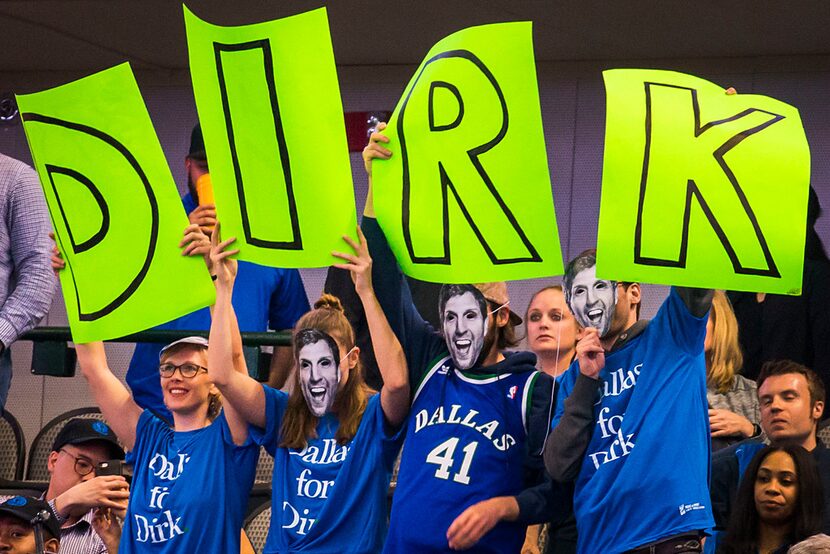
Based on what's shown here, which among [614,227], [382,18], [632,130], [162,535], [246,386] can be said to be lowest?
[162,535]

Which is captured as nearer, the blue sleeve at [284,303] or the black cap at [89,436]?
the black cap at [89,436]

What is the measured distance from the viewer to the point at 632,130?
3.26 metres

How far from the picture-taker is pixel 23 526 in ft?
13.6

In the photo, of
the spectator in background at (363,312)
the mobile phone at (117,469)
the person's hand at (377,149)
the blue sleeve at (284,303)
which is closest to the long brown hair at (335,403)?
the person's hand at (377,149)

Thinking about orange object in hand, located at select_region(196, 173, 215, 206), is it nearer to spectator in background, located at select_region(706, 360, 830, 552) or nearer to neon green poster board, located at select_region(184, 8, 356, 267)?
neon green poster board, located at select_region(184, 8, 356, 267)

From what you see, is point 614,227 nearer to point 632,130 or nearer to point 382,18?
point 632,130

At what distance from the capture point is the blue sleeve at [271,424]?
12.6 feet

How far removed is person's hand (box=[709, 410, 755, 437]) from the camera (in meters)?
4.23

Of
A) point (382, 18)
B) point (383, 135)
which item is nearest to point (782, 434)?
point (383, 135)

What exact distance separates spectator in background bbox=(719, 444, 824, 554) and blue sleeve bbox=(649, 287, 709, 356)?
2.11 ft

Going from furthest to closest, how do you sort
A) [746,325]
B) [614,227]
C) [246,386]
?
[746,325] < [246,386] < [614,227]

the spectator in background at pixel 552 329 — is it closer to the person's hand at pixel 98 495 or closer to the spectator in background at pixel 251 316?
the spectator in background at pixel 251 316

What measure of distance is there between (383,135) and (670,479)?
1041 millimetres

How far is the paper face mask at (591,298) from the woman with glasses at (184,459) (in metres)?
0.96
